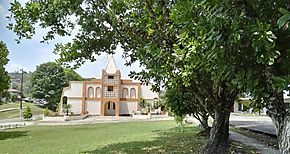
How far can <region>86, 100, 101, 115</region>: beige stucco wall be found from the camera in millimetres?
43219

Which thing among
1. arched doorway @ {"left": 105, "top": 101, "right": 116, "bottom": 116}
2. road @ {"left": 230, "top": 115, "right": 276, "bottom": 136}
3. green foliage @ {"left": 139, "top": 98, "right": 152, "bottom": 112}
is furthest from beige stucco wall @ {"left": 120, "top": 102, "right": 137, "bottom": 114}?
road @ {"left": 230, "top": 115, "right": 276, "bottom": 136}

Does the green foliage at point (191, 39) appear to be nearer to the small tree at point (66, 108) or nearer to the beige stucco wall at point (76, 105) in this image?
the small tree at point (66, 108)

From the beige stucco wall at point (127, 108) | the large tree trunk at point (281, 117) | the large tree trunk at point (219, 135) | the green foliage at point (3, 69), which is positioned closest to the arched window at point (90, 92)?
the beige stucco wall at point (127, 108)

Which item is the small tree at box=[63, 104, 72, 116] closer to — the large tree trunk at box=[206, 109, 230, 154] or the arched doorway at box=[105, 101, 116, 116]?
the arched doorway at box=[105, 101, 116, 116]

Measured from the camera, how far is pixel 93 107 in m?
43.2

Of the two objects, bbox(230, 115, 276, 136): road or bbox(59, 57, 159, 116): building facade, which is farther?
bbox(59, 57, 159, 116): building facade

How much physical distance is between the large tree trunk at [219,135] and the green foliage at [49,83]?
156ft

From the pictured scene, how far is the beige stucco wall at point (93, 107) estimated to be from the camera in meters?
43.2

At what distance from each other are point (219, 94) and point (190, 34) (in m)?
4.80

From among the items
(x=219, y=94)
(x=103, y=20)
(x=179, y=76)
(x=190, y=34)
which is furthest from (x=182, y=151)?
(x=190, y=34)

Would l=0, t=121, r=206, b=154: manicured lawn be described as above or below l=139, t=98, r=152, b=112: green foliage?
below

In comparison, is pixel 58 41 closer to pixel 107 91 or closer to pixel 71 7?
pixel 71 7

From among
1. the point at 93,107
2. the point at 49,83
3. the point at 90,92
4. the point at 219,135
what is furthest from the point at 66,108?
the point at 219,135

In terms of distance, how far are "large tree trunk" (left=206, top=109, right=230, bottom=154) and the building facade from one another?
111ft
